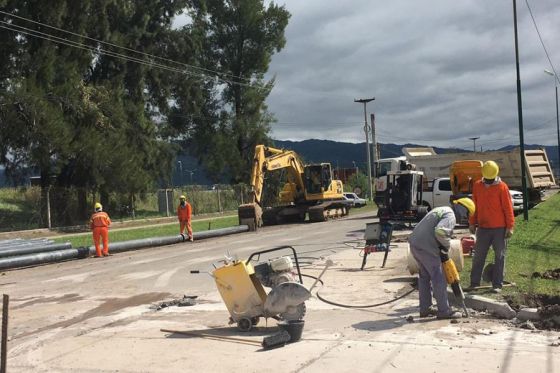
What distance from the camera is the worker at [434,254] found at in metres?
7.68

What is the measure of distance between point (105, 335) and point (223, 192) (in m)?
43.0

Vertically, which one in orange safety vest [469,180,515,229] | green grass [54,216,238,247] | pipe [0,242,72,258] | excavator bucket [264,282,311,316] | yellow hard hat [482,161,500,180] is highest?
yellow hard hat [482,161,500,180]

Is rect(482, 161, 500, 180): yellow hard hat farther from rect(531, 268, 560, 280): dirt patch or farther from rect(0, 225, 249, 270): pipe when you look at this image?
rect(0, 225, 249, 270): pipe

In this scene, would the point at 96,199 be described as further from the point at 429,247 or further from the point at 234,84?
the point at 429,247

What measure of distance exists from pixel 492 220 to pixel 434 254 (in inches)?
83.2

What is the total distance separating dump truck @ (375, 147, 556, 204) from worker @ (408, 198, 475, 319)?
726 inches

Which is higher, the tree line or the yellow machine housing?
the tree line

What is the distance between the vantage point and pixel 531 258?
12.9 meters

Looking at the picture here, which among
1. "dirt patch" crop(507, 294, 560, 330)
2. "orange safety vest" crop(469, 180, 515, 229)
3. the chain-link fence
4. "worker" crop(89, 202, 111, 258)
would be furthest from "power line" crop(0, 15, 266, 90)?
"dirt patch" crop(507, 294, 560, 330)

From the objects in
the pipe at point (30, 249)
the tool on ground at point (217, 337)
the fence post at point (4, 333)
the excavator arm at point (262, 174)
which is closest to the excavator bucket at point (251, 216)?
the excavator arm at point (262, 174)

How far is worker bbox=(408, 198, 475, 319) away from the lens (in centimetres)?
768

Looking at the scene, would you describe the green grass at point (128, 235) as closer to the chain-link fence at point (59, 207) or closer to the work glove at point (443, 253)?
the chain-link fence at point (59, 207)

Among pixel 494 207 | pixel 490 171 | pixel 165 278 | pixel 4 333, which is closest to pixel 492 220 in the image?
pixel 494 207

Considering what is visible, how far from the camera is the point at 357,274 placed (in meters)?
12.0
